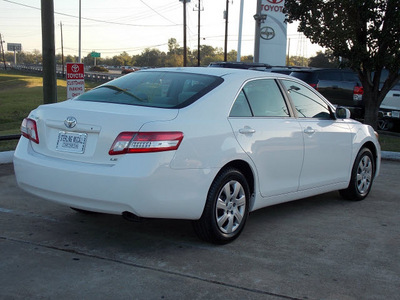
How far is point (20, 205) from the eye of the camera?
5.97 metres

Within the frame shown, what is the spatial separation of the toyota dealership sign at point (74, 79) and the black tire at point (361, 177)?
19.8 ft

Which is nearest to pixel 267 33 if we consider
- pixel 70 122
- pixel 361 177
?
pixel 361 177

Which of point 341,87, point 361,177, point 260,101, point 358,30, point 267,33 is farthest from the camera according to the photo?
point 267,33

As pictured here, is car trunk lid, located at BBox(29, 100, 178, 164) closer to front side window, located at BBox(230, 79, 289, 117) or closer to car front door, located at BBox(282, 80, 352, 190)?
front side window, located at BBox(230, 79, 289, 117)

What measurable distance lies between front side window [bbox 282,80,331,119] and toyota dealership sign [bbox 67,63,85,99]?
583cm

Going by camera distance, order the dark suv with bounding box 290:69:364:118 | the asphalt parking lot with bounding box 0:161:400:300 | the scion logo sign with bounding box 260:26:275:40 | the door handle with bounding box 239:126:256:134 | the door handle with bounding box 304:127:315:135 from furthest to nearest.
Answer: the scion logo sign with bounding box 260:26:275:40 → the dark suv with bounding box 290:69:364:118 → the door handle with bounding box 304:127:315:135 → the door handle with bounding box 239:126:256:134 → the asphalt parking lot with bounding box 0:161:400:300

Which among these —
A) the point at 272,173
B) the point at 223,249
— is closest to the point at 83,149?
the point at 223,249

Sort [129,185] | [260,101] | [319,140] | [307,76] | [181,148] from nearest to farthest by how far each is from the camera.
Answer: [129,185], [181,148], [260,101], [319,140], [307,76]

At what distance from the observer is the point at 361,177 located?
6.78 metres

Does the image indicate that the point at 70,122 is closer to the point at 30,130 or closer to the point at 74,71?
the point at 30,130

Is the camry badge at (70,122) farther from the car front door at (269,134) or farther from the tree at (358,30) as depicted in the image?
the tree at (358,30)

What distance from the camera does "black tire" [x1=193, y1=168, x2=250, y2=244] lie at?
4.58 metres

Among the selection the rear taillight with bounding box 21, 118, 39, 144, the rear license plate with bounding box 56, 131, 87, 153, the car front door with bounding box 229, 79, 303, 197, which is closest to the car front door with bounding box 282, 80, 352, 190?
the car front door with bounding box 229, 79, 303, 197

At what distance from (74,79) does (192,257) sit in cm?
713
